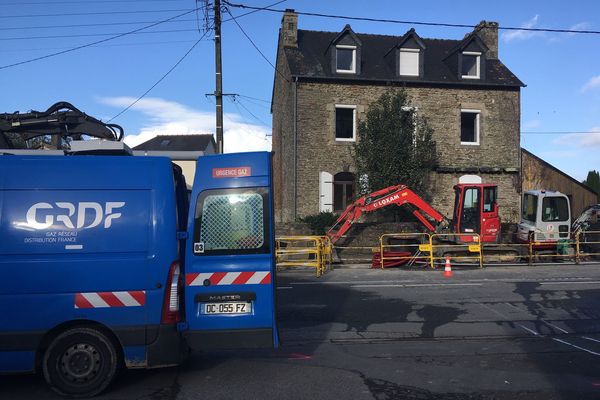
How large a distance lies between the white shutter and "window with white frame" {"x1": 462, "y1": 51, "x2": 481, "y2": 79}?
27.9 ft

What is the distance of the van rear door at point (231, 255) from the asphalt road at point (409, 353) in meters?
0.66

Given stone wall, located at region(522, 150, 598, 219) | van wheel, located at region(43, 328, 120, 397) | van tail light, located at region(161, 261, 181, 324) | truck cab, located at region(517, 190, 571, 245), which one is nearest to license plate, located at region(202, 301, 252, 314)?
van tail light, located at region(161, 261, 181, 324)

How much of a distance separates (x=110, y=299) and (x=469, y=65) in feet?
78.3

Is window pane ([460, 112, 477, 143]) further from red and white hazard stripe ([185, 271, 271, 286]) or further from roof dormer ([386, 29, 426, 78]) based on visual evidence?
red and white hazard stripe ([185, 271, 271, 286])

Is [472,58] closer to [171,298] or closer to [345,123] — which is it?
[345,123]

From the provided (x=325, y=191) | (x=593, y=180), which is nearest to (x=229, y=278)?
(x=325, y=191)

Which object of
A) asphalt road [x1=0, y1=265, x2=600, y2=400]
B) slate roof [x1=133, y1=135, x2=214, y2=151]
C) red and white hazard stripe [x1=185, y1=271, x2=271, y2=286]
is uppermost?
slate roof [x1=133, y1=135, x2=214, y2=151]

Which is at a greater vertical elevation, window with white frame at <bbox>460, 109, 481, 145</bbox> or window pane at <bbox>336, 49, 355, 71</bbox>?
window pane at <bbox>336, 49, 355, 71</bbox>

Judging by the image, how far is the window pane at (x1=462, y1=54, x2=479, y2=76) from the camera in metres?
25.2

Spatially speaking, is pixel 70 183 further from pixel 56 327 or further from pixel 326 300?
pixel 326 300

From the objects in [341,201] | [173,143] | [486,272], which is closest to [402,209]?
[341,201]

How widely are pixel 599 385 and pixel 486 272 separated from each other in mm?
9617

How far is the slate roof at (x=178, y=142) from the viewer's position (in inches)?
1987

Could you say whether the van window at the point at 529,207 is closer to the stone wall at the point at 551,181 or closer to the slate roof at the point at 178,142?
the stone wall at the point at 551,181
